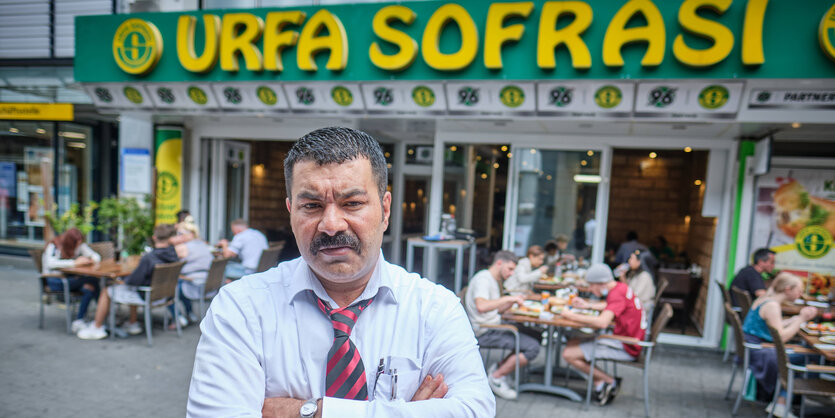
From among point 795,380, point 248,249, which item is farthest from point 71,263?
point 795,380

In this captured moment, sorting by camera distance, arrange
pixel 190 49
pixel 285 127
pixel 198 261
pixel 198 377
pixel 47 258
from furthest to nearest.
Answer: pixel 285 127 → pixel 190 49 → pixel 198 261 → pixel 47 258 → pixel 198 377

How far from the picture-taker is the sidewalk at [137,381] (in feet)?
14.4

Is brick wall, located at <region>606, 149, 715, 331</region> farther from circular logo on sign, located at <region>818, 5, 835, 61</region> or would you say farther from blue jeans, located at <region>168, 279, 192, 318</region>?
blue jeans, located at <region>168, 279, 192, 318</region>

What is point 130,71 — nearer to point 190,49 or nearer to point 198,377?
point 190,49

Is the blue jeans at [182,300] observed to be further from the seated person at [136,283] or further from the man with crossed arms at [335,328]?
the man with crossed arms at [335,328]

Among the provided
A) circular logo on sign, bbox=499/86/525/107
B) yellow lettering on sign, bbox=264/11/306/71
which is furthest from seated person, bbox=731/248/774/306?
yellow lettering on sign, bbox=264/11/306/71

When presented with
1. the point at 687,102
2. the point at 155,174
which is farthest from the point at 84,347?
the point at 687,102

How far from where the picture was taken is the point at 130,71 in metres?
7.69

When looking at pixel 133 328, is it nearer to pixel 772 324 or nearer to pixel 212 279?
pixel 212 279

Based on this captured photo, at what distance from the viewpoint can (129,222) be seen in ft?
28.8

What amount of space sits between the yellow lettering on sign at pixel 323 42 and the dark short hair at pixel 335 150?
581 cm

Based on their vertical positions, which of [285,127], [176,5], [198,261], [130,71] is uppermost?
[176,5]

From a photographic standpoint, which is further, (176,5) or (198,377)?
(176,5)

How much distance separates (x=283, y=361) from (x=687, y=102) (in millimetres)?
5966
